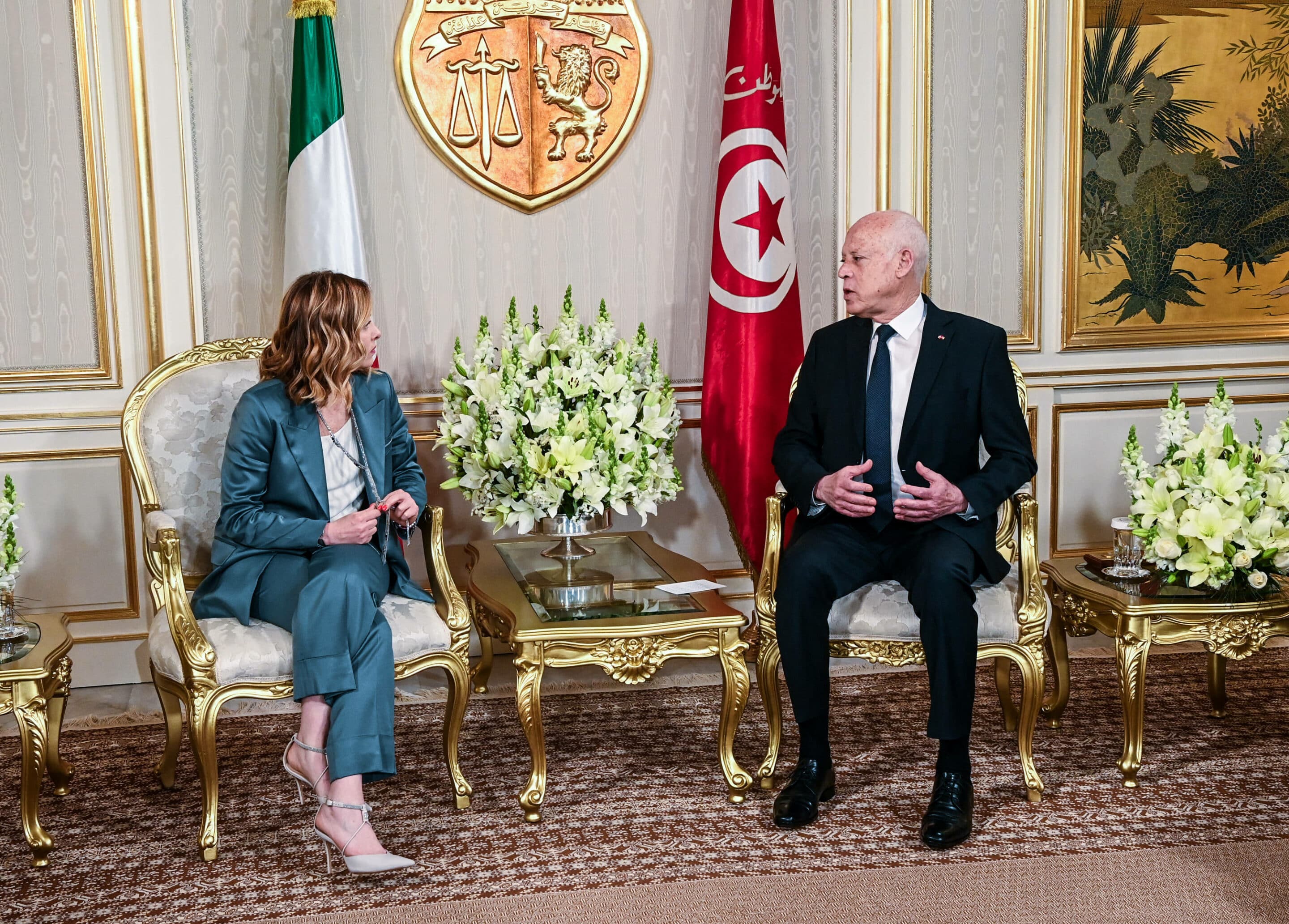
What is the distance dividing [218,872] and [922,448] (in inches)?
86.8

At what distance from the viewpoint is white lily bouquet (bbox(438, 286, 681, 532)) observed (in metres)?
3.19

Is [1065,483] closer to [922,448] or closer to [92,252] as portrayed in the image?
[922,448]

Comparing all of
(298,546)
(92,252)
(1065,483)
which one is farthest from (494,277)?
→ (1065,483)

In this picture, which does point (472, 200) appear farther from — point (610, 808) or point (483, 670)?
point (610, 808)

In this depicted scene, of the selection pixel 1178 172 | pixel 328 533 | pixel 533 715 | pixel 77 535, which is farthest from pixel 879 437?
pixel 77 535

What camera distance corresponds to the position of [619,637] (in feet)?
→ 10.3

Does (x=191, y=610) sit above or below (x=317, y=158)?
below

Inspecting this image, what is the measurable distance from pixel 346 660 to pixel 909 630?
1.49 m

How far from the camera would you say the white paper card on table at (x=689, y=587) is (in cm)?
337

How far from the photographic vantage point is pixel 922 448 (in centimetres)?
344

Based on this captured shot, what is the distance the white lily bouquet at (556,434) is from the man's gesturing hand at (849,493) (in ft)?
1.44

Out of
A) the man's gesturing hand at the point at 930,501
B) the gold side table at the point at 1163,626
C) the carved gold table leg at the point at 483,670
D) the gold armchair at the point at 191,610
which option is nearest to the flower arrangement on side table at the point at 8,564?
the gold armchair at the point at 191,610

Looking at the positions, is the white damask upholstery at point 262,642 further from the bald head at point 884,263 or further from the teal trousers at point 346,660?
the bald head at point 884,263

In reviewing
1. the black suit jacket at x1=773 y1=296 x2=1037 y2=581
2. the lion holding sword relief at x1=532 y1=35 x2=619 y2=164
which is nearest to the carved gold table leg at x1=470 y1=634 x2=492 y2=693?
the black suit jacket at x1=773 y1=296 x2=1037 y2=581
